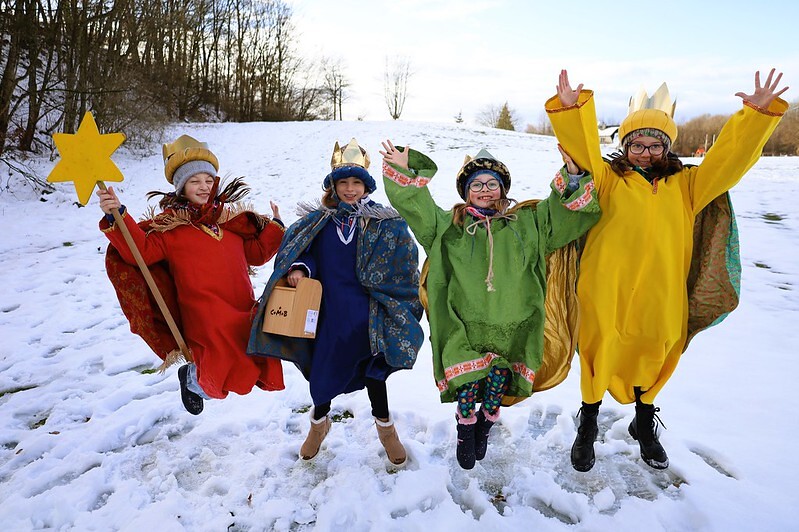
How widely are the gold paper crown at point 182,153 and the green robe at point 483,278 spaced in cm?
121

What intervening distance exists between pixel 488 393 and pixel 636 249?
109 cm

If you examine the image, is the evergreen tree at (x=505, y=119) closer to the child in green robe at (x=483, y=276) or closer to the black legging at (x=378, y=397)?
the child in green robe at (x=483, y=276)

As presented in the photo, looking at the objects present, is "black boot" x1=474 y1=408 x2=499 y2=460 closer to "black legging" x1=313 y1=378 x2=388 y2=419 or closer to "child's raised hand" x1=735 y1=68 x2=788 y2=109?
"black legging" x1=313 y1=378 x2=388 y2=419

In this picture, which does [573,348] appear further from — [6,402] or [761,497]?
[6,402]

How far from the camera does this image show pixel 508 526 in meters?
2.38

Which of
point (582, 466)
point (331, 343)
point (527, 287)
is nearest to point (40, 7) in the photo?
point (331, 343)

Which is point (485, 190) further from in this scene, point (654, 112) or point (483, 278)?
point (654, 112)

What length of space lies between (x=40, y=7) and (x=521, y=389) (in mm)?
12675

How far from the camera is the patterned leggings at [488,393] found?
258 centimetres

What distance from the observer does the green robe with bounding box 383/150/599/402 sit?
100.0 inches

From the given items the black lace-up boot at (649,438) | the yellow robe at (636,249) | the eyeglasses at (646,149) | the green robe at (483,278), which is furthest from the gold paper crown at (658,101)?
the black lace-up boot at (649,438)

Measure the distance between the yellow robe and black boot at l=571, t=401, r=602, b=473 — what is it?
8 cm

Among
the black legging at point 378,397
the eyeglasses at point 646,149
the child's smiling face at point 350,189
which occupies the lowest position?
the black legging at point 378,397

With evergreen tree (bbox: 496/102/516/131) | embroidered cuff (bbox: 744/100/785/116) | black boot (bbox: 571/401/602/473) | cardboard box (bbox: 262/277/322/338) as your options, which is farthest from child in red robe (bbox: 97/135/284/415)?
evergreen tree (bbox: 496/102/516/131)
